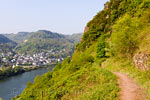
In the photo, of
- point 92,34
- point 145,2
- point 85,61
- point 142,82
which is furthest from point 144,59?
point 92,34

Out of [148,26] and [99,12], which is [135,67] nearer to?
[148,26]

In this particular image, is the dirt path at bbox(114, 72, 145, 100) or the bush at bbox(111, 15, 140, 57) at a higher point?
the bush at bbox(111, 15, 140, 57)

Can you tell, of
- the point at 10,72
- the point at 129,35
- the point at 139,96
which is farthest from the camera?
the point at 10,72

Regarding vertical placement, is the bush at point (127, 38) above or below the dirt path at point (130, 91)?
above

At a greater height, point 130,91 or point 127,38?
point 127,38

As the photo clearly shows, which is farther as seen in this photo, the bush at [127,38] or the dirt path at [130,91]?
the bush at [127,38]

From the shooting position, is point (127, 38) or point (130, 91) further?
point (127, 38)

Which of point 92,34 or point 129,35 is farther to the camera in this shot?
point 92,34

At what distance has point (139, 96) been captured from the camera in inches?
264

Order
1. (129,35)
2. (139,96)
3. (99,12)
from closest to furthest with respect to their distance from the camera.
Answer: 1. (139,96)
2. (129,35)
3. (99,12)

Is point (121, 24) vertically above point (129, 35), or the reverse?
point (121, 24)

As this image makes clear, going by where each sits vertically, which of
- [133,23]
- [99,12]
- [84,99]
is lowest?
[84,99]

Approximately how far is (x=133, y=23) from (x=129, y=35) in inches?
57.4

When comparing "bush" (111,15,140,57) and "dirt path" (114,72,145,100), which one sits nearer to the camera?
"dirt path" (114,72,145,100)
